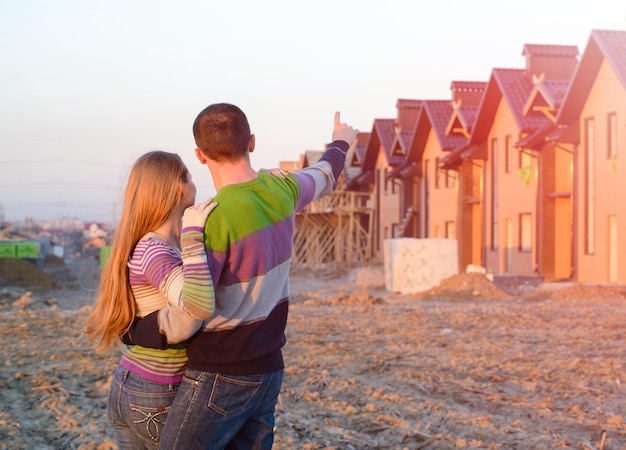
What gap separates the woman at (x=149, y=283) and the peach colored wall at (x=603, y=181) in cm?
1834

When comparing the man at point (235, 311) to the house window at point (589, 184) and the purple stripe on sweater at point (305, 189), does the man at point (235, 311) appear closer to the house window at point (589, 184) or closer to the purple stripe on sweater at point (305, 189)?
the purple stripe on sweater at point (305, 189)

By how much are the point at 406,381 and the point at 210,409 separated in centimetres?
569

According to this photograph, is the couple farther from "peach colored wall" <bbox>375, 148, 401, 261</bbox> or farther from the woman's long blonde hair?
"peach colored wall" <bbox>375, 148, 401, 261</bbox>

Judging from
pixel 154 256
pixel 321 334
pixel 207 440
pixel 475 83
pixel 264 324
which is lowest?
pixel 321 334

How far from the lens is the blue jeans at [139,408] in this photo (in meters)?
2.83

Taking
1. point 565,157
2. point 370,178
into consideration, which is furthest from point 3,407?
point 370,178

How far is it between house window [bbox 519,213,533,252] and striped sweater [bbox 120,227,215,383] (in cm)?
2375

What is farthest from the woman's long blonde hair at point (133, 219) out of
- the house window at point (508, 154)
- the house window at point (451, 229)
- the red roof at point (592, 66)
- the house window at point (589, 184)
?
the house window at point (451, 229)

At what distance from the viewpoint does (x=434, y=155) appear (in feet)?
114

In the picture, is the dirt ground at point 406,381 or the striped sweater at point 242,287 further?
the dirt ground at point 406,381

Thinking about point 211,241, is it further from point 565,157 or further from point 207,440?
point 565,157

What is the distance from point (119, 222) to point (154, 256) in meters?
0.27

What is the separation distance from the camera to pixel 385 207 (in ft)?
134

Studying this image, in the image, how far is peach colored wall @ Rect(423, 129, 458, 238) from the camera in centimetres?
3241
